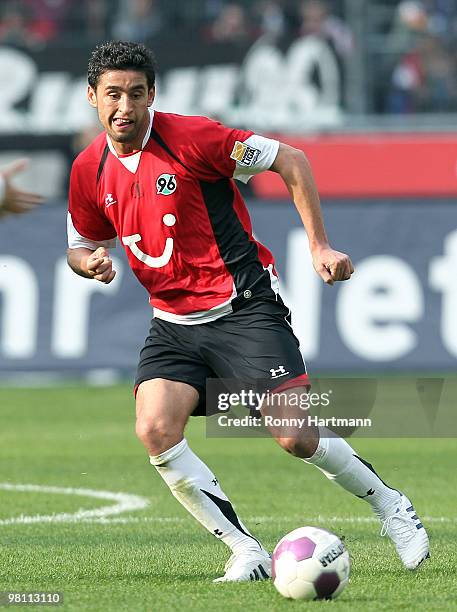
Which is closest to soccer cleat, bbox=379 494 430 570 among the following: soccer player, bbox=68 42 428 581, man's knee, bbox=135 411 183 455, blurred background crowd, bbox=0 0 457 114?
soccer player, bbox=68 42 428 581

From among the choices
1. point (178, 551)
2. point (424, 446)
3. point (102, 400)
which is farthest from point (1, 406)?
point (178, 551)

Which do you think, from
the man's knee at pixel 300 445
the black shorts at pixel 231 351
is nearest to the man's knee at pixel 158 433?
the black shorts at pixel 231 351

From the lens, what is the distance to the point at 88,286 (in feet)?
50.5

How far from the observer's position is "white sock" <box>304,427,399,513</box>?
620cm

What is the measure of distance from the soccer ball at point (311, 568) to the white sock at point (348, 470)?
0.56 metres

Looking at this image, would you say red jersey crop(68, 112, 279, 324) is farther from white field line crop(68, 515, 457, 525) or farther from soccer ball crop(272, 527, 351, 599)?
white field line crop(68, 515, 457, 525)

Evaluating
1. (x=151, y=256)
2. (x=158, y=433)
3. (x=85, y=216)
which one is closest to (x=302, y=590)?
(x=158, y=433)

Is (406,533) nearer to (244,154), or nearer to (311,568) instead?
(311,568)

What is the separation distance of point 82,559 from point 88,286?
8.97 meters

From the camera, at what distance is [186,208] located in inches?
246

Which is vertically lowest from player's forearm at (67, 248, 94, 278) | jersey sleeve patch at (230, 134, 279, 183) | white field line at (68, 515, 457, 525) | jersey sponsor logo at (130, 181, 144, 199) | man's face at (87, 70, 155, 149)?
white field line at (68, 515, 457, 525)

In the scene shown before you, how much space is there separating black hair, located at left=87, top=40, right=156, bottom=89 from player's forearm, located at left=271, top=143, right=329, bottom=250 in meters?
0.74

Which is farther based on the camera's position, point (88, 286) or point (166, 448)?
point (88, 286)

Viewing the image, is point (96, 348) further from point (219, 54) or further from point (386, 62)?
point (386, 62)
